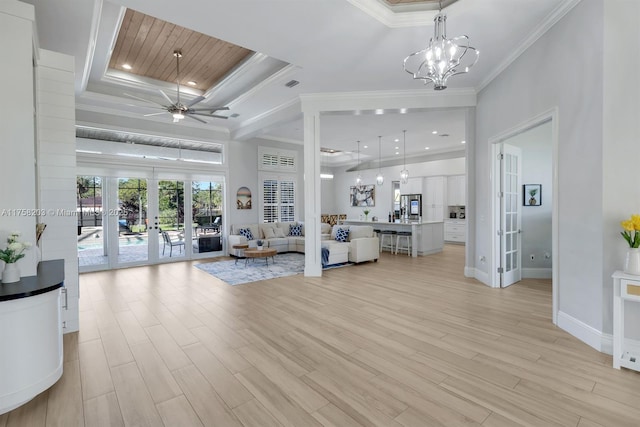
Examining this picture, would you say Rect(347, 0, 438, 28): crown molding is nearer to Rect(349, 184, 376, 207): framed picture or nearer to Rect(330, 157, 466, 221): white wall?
Rect(330, 157, 466, 221): white wall

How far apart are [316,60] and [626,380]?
15.9 feet

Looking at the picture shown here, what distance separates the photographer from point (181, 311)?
4.02 metres

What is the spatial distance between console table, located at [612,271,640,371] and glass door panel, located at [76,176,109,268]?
8501 mm

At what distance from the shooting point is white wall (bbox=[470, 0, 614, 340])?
2834 mm

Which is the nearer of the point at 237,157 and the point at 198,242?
the point at 198,242

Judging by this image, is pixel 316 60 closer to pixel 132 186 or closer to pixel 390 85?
pixel 390 85

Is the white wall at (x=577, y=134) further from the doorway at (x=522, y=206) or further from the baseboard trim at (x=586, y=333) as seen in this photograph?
the doorway at (x=522, y=206)

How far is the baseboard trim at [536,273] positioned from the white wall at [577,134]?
103 inches

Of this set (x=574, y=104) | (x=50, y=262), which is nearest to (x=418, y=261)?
(x=574, y=104)

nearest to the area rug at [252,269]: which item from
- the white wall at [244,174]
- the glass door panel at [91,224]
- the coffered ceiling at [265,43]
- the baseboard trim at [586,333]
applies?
the white wall at [244,174]

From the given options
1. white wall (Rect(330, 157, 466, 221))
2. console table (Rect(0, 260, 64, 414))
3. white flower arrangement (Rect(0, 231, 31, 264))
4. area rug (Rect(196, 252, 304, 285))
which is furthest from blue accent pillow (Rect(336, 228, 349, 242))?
white flower arrangement (Rect(0, 231, 31, 264))

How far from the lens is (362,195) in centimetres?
1350

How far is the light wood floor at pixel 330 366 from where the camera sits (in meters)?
1.99

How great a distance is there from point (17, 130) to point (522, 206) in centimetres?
728
